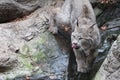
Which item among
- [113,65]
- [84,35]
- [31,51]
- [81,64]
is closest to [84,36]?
[84,35]

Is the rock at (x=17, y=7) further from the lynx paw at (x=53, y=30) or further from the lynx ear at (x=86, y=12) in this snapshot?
the lynx ear at (x=86, y=12)

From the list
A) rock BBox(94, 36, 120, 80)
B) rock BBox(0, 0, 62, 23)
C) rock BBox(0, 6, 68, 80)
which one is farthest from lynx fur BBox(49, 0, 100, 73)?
rock BBox(0, 0, 62, 23)

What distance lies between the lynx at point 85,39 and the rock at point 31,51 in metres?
0.84

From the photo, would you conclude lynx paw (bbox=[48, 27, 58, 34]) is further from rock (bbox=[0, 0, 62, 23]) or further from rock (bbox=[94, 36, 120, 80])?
rock (bbox=[94, 36, 120, 80])

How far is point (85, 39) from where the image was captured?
776cm

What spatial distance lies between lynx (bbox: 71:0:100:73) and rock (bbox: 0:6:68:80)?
2.75 ft

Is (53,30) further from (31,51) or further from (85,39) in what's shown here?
(85,39)

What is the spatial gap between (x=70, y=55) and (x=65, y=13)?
1297 mm

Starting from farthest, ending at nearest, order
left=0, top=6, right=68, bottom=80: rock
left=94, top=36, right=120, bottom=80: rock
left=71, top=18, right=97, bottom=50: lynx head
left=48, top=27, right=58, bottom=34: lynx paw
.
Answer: left=48, top=27, right=58, bottom=34: lynx paw, left=0, top=6, right=68, bottom=80: rock, left=71, top=18, right=97, bottom=50: lynx head, left=94, top=36, right=120, bottom=80: rock

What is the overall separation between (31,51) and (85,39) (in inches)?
88.0

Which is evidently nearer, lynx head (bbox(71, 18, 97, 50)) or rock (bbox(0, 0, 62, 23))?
lynx head (bbox(71, 18, 97, 50))

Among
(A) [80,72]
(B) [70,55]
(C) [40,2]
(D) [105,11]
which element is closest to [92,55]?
(A) [80,72]

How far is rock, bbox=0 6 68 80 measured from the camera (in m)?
8.87

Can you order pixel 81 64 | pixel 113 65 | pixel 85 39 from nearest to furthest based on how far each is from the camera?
pixel 113 65
pixel 85 39
pixel 81 64
